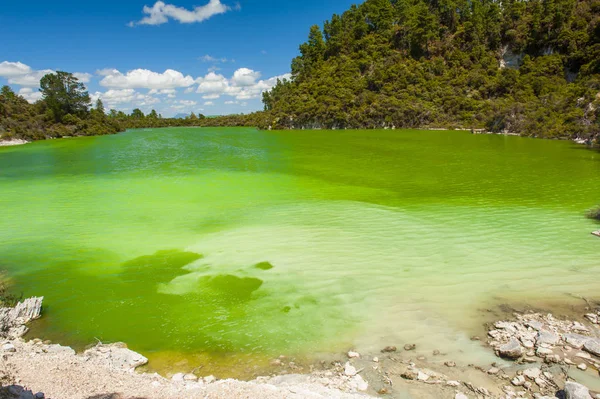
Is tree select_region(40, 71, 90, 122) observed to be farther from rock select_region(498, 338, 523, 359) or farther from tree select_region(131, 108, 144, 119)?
rock select_region(498, 338, 523, 359)

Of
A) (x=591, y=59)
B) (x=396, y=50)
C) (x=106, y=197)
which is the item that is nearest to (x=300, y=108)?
(x=396, y=50)

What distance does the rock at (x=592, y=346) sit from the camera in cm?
610

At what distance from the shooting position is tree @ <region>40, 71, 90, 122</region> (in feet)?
349

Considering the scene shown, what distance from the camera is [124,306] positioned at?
9000 millimetres

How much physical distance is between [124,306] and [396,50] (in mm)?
127274

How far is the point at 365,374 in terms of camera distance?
237 inches

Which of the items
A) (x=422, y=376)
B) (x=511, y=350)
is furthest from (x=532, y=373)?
(x=422, y=376)

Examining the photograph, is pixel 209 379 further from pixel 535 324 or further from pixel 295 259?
pixel 535 324

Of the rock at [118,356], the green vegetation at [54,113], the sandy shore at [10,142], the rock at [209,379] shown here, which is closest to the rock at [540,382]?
the rock at [209,379]

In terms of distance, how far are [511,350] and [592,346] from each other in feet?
4.87

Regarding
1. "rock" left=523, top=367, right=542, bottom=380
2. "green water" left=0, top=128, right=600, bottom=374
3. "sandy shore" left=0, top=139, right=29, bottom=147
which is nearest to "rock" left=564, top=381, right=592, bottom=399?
"rock" left=523, top=367, right=542, bottom=380

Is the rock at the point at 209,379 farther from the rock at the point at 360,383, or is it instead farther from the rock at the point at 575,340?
the rock at the point at 575,340

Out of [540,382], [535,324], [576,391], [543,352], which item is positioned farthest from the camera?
[535,324]

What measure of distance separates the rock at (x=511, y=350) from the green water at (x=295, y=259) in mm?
394
